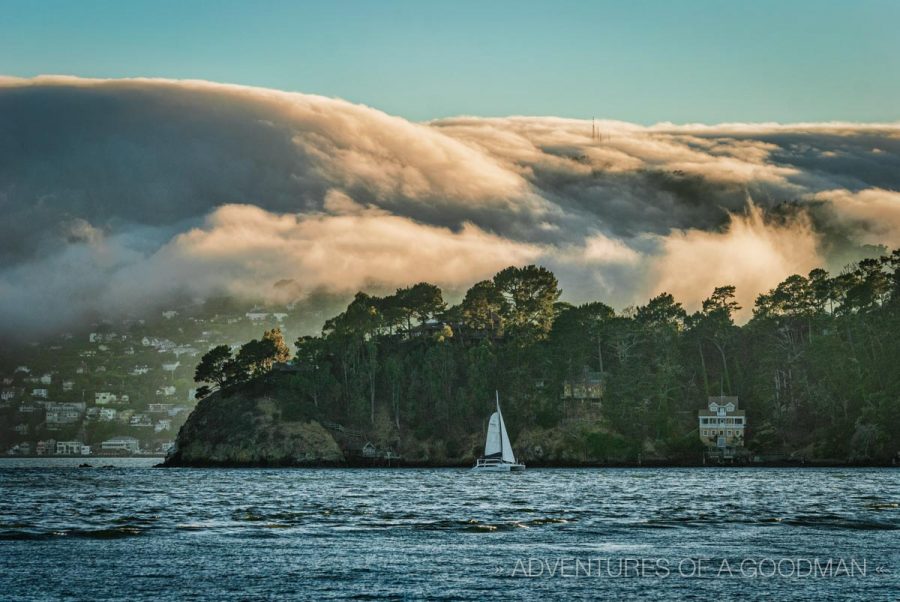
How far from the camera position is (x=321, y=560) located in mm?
66312

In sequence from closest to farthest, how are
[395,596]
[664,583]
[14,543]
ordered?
[395,596], [664,583], [14,543]

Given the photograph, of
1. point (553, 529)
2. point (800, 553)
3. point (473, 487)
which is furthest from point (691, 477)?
point (800, 553)

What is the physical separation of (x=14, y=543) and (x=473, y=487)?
8557 cm

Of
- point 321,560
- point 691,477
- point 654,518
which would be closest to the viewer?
point 321,560

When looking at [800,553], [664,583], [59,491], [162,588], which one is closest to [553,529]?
[800,553]

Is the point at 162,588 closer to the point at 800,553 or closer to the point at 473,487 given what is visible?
the point at 800,553

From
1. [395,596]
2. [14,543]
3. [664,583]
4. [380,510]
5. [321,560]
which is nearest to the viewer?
[395,596]

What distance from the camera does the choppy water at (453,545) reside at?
55781 mm

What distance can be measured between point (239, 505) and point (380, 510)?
15.4m

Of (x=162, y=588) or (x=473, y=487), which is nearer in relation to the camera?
(x=162, y=588)

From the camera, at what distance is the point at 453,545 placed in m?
74.3

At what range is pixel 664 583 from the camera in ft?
185

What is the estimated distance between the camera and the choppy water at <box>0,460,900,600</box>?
55781mm

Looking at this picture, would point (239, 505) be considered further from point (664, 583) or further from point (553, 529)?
point (664, 583)
